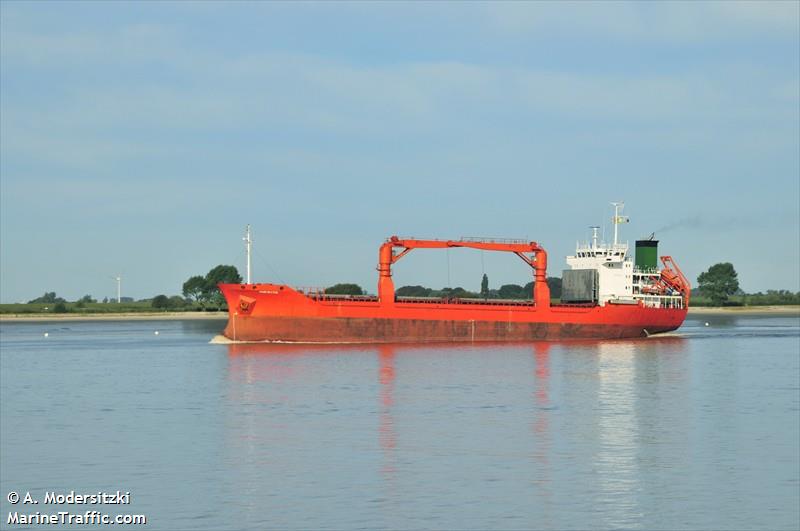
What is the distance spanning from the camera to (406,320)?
72125 mm

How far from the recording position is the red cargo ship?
227 ft

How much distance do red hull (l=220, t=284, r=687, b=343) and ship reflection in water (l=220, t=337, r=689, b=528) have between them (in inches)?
470

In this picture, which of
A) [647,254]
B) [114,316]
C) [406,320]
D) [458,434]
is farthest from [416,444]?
[114,316]

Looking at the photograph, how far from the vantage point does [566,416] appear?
3494 centimetres

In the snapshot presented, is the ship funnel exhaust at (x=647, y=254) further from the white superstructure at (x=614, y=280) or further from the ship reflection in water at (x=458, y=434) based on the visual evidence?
the ship reflection in water at (x=458, y=434)

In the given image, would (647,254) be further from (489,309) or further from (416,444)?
(416,444)

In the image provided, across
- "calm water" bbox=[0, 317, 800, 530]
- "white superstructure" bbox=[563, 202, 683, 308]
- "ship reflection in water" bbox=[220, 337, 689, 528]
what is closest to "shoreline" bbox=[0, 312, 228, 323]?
"white superstructure" bbox=[563, 202, 683, 308]

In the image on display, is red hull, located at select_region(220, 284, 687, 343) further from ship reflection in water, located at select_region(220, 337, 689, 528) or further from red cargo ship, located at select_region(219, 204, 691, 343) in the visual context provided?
ship reflection in water, located at select_region(220, 337, 689, 528)

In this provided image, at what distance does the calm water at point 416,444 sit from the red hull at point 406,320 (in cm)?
1330

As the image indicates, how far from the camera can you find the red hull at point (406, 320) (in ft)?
225

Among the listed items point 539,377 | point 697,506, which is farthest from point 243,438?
point 539,377

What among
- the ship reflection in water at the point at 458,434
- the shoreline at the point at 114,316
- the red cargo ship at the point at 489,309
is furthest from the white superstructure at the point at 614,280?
the shoreline at the point at 114,316

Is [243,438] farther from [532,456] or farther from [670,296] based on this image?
[670,296]

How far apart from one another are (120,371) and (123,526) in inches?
1409
